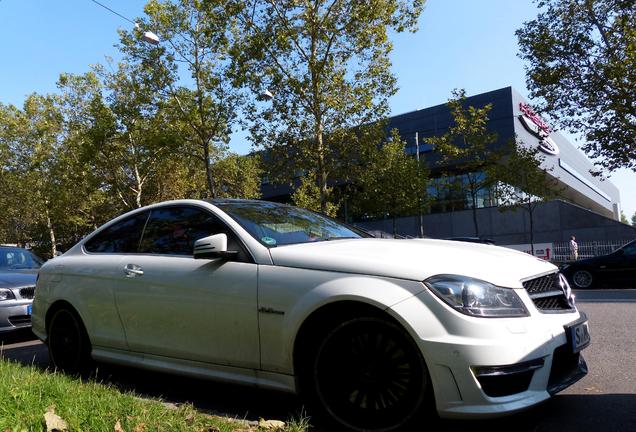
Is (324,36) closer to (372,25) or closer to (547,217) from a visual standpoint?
(372,25)

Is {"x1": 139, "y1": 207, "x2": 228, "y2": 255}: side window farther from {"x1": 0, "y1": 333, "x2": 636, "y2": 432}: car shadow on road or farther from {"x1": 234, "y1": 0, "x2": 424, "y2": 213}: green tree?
{"x1": 234, "y1": 0, "x2": 424, "y2": 213}: green tree

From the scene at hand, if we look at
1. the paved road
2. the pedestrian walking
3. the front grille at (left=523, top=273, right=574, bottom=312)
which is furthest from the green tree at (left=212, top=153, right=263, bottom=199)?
the front grille at (left=523, top=273, right=574, bottom=312)

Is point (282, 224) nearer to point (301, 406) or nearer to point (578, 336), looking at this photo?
point (301, 406)

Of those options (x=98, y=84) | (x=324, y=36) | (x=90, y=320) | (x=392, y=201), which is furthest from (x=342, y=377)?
(x=98, y=84)

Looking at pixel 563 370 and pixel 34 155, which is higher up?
pixel 34 155

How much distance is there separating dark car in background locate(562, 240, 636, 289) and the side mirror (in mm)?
12301

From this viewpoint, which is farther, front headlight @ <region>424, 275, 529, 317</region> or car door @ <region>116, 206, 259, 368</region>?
car door @ <region>116, 206, 259, 368</region>

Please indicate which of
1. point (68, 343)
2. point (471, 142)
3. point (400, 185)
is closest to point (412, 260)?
point (68, 343)

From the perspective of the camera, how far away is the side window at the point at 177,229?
4039 mm

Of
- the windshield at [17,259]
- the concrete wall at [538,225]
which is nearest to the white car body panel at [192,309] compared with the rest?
the windshield at [17,259]

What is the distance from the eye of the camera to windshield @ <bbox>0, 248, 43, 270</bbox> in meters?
8.42

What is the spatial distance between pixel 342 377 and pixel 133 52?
23.8m

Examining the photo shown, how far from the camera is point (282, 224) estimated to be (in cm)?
403

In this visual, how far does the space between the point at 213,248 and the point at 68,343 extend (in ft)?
7.32
